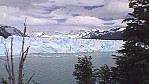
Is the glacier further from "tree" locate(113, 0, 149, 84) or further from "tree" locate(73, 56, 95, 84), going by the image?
"tree" locate(113, 0, 149, 84)

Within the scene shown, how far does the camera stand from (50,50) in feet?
279

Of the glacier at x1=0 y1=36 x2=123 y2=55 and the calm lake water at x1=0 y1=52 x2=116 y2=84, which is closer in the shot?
the calm lake water at x1=0 y1=52 x2=116 y2=84

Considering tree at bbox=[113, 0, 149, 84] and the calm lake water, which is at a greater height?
tree at bbox=[113, 0, 149, 84]

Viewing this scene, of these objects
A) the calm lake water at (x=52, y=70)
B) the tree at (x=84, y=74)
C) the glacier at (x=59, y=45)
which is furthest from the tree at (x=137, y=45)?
the glacier at (x=59, y=45)

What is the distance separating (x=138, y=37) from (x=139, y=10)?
1.03 metres

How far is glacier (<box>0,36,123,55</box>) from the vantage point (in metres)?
77.1

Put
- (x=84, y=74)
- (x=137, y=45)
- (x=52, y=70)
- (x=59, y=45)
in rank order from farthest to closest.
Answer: (x=59, y=45) < (x=52, y=70) < (x=84, y=74) < (x=137, y=45)

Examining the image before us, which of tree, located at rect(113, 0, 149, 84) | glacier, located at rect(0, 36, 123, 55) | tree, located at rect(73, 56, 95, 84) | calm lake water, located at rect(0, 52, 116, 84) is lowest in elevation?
Answer: calm lake water, located at rect(0, 52, 116, 84)

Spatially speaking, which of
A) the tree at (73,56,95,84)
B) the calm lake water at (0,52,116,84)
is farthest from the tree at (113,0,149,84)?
the calm lake water at (0,52,116,84)

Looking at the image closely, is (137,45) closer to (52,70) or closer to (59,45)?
(52,70)

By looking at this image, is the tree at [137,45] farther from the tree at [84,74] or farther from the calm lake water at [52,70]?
the calm lake water at [52,70]

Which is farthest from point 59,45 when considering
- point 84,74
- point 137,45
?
point 137,45

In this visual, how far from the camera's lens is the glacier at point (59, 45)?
77125mm

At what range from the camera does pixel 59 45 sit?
8512 cm
